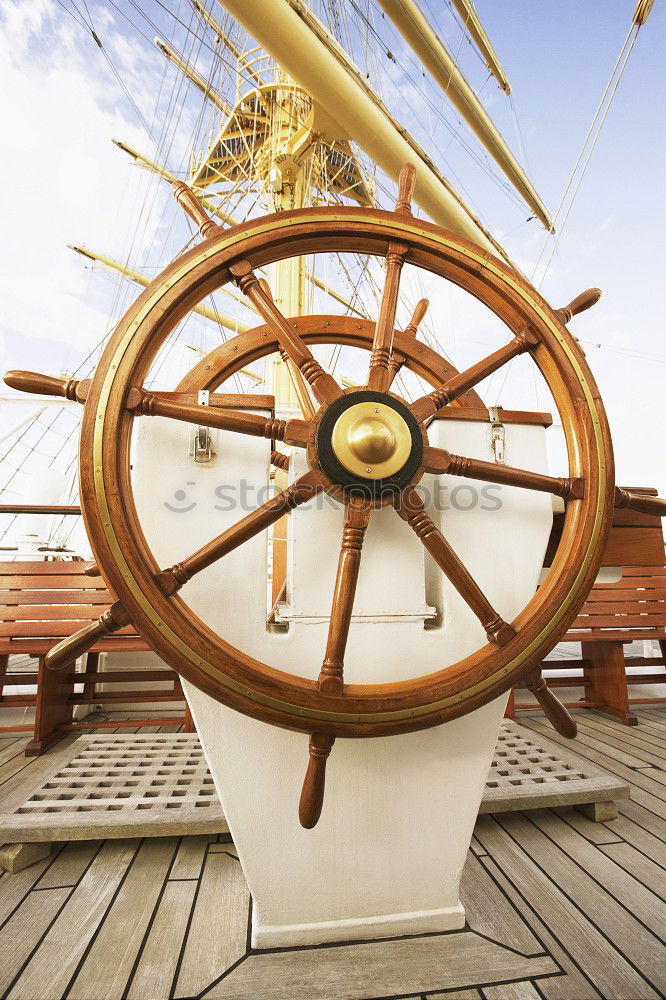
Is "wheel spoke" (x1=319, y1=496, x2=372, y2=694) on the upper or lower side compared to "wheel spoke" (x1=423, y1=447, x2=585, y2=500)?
lower

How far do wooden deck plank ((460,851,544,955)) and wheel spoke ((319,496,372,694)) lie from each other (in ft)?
1.91

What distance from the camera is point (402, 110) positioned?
670 centimetres

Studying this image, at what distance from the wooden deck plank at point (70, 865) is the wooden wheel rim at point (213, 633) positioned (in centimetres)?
73

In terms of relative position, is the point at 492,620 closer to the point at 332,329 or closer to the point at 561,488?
the point at 561,488

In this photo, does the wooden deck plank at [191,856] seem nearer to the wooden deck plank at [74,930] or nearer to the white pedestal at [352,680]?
the wooden deck plank at [74,930]

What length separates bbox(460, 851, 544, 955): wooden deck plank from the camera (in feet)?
3.05

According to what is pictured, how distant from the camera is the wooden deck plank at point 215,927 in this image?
854mm

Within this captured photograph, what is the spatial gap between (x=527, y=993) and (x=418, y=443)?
2.80ft

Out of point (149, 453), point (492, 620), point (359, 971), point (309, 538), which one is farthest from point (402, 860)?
point (149, 453)


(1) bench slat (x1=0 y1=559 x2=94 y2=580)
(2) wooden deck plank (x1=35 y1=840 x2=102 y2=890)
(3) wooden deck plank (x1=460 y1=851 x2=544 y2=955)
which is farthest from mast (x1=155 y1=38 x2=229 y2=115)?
(3) wooden deck plank (x1=460 y1=851 x2=544 y2=955)

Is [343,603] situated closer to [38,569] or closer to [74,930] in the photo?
[74,930]

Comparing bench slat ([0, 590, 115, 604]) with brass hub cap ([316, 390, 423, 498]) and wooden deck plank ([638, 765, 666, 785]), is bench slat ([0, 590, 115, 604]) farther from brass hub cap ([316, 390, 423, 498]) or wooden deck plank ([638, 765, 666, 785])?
wooden deck plank ([638, 765, 666, 785])

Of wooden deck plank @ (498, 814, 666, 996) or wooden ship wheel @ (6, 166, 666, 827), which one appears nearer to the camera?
wooden ship wheel @ (6, 166, 666, 827)

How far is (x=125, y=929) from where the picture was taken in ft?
3.15
